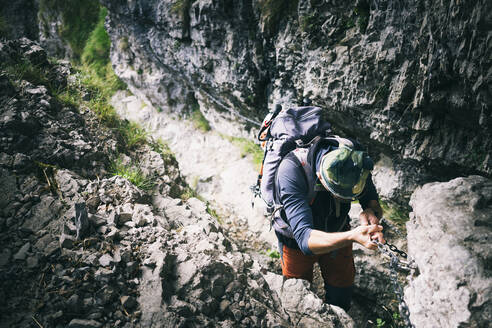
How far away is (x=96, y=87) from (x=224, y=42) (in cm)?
315

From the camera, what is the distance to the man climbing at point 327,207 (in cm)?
247

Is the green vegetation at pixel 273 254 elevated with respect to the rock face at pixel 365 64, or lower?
lower

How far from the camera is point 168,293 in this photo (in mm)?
2695

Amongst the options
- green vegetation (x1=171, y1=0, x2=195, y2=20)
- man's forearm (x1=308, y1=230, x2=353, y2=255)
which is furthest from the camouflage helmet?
green vegetation (x1=171, y1=0, x2=195, y2=20)

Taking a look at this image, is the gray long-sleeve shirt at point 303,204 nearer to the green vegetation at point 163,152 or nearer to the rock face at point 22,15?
the green vegetation at point 163,152

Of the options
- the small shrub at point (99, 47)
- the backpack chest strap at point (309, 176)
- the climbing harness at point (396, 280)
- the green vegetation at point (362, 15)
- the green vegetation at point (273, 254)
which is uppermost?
the green vegetation at point (362, 15)

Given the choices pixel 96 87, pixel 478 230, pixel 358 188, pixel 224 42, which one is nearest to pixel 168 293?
pixel 358 188

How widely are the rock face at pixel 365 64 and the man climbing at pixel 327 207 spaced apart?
1561 millimetres

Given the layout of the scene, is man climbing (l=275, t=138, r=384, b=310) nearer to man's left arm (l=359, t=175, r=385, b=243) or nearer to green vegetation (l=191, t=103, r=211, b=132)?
man's left arm (l=359, t=175, r=385, b=243)

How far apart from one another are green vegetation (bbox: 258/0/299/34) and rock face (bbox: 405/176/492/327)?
4263mm

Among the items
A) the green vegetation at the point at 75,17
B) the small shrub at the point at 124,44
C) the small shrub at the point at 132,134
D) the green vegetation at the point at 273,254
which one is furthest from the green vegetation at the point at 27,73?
the green vegetation at the point at 75,17

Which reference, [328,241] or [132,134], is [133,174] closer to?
[132,134]

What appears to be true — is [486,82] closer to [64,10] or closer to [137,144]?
[137,144]

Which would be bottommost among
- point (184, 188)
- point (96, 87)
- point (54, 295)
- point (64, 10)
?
point (184, 188)
